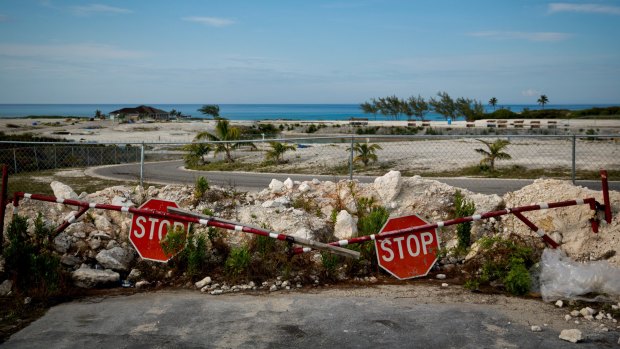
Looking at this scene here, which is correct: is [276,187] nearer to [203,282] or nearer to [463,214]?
[203,282]

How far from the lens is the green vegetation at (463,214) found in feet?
27.9

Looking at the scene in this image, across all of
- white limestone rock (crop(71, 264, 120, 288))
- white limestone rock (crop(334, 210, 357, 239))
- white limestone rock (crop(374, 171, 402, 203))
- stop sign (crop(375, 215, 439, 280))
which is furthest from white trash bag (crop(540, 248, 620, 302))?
white limestone rock (crop(71, 264, 120, 288))

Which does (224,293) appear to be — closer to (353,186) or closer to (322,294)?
(322,294)

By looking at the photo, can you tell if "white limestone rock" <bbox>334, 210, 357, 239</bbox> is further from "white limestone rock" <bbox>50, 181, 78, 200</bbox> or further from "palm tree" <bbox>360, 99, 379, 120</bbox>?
"palm tree" <bbox>360, 99, 379, 120</bbox>

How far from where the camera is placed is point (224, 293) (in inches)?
284

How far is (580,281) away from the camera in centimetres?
666

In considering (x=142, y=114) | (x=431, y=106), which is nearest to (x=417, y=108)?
(x=431, y=106)

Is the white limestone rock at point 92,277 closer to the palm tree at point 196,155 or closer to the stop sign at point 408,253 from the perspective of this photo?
the stop sign at point 408,253

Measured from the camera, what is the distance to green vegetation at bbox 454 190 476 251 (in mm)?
8500

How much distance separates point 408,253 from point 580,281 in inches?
88.1

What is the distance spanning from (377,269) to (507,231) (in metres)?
2.34

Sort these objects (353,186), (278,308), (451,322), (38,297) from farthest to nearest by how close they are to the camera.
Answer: (353,186) → (38,297) → (278,308) → (451,322)

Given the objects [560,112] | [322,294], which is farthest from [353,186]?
[560,112]

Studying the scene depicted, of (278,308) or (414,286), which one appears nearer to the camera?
(278,308)
